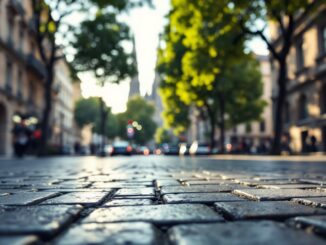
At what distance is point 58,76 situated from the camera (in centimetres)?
4772

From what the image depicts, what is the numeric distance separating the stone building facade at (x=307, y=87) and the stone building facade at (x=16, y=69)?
19.2 m

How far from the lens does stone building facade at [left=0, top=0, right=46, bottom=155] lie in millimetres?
24875

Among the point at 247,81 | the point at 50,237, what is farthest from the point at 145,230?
the point at 247,81

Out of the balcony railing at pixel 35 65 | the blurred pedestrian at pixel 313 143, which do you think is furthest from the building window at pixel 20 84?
the blurred pedestrian at pixel 313 143

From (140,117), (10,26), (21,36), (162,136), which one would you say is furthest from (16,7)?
(162,136)

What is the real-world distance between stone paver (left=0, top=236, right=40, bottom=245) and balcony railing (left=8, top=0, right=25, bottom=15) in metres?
26.9

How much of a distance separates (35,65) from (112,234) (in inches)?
1254

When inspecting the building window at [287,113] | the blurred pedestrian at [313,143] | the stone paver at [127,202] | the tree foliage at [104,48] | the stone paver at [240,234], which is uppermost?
Result: the tree foliage at [104,48]

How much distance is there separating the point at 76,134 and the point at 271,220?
66.2 m

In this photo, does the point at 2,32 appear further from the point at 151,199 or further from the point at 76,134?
the point at 76,134

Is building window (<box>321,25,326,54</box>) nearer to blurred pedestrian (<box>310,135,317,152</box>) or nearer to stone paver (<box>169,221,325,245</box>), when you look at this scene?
blurred pedestrian (<box>310,135,317,152</box>)

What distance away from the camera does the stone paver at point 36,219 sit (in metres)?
1.58

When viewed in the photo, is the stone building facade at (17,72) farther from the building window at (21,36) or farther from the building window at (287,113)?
the building window at (287,113)

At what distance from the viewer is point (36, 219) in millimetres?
1858
